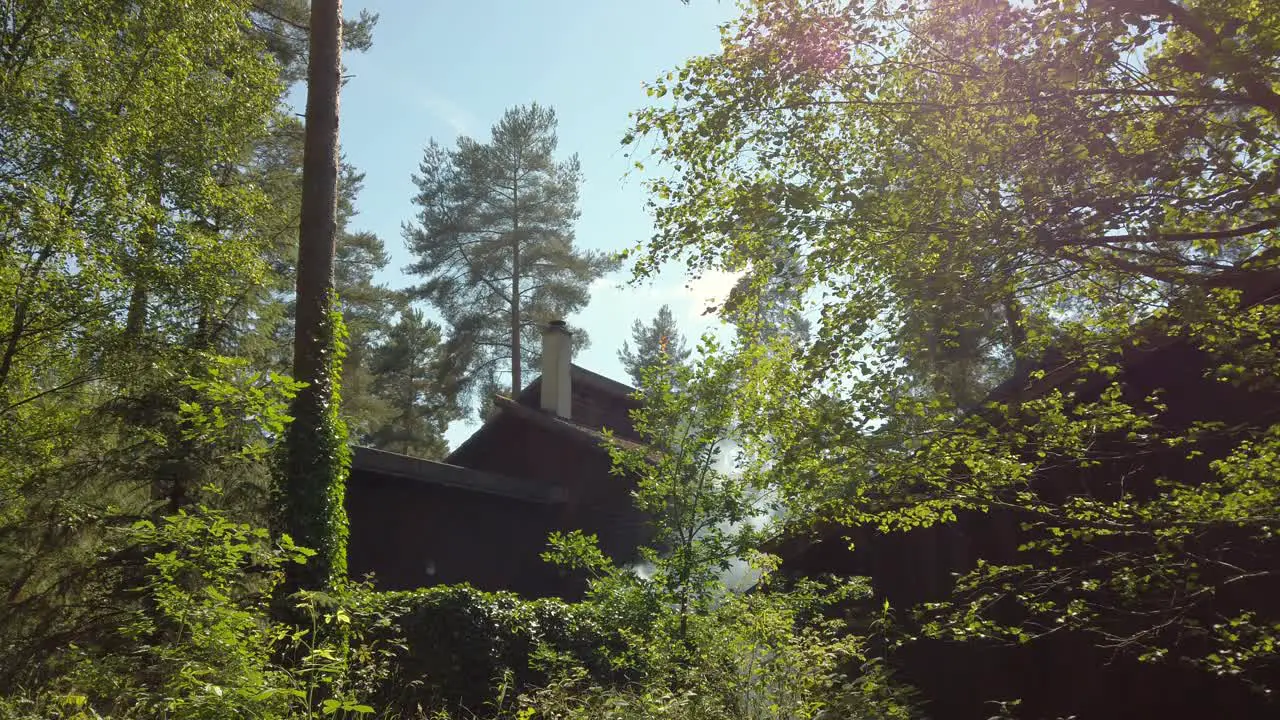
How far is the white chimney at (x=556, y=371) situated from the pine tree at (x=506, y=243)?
1532cm

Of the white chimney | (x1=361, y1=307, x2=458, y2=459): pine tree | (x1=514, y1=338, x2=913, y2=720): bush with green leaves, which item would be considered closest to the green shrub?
(x1=514, y1=338, x2=913, y2=720): bush with green leaves

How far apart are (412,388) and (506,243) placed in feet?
31.2

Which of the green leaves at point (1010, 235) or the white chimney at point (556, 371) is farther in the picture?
the white chimney at point (556, 371)

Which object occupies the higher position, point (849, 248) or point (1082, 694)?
point (849, 248)

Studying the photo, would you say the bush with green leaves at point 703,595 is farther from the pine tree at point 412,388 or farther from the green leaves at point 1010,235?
the pine tree at point 412,388

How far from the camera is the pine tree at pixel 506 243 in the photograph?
3269 centimetres

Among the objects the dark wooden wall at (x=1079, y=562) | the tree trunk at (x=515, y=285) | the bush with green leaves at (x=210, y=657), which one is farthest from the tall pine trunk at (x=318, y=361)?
the tree trunk at (x=515, y=285)

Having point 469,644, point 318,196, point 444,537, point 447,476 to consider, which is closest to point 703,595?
point 469,644

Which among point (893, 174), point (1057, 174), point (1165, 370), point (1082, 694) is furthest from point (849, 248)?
point (1082, 694)

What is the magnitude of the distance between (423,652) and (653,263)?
14.1ft

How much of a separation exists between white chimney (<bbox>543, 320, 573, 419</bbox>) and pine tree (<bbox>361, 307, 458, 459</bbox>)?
20583 mm

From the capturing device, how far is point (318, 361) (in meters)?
9.77

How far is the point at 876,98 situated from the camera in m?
6.54

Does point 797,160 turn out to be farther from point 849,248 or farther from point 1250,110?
point 1250,110
